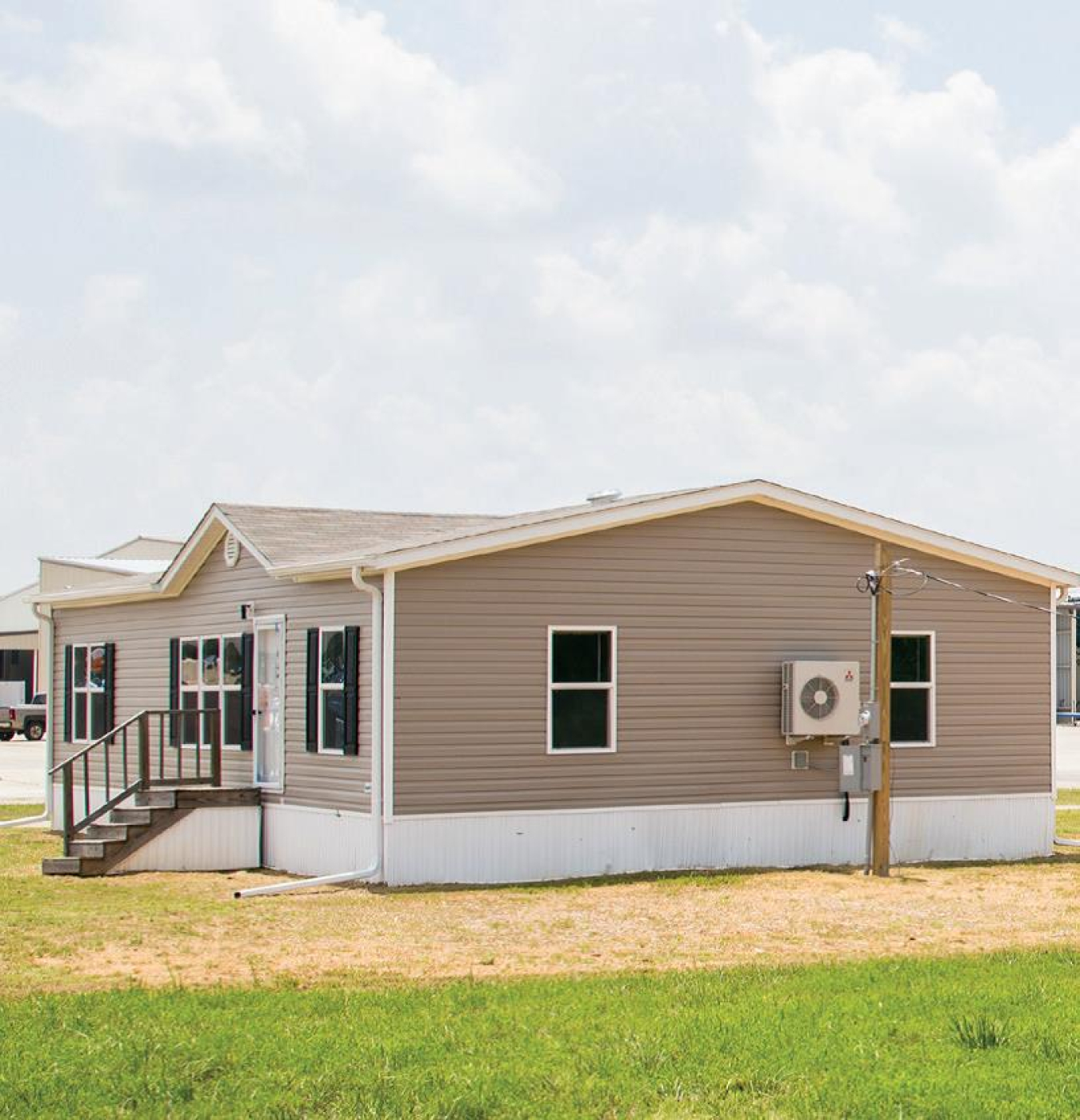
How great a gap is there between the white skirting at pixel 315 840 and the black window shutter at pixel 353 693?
68cm

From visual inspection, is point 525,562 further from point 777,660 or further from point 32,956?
point 32,956

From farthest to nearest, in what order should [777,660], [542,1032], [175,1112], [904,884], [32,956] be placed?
1. [777,660]
2. [904,884]
3. [32,956]
4. [542,1032]
5. [175,1112]

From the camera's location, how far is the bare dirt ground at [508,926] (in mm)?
12117

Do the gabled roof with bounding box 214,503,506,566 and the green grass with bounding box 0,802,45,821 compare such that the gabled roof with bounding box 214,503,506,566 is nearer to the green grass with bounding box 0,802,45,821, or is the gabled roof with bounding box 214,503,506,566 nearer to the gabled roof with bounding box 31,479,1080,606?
the gabled roof with bounding box 31,479,1080,606

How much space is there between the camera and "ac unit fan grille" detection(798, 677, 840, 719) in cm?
1825

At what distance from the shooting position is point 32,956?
41.2ft

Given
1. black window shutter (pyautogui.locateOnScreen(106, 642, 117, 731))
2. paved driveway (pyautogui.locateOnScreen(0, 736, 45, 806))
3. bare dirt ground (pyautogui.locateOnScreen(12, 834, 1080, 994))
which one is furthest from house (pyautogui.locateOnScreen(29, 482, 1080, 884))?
paved driveway (pyautogui.locateOnScreen(0, 736, 45, 806))

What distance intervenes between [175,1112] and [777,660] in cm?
1159

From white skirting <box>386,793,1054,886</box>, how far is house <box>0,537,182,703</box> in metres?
7.95

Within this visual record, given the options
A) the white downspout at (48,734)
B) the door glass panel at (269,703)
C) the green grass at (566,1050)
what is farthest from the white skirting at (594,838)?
the green grass at (566,1050)

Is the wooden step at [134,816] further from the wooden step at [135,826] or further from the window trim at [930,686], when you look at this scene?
the window trim at [930,686]

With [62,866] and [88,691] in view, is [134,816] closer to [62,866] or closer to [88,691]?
[62,866]

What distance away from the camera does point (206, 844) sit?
18.7m

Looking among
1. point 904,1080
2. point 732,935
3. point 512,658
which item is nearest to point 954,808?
point 512,658
